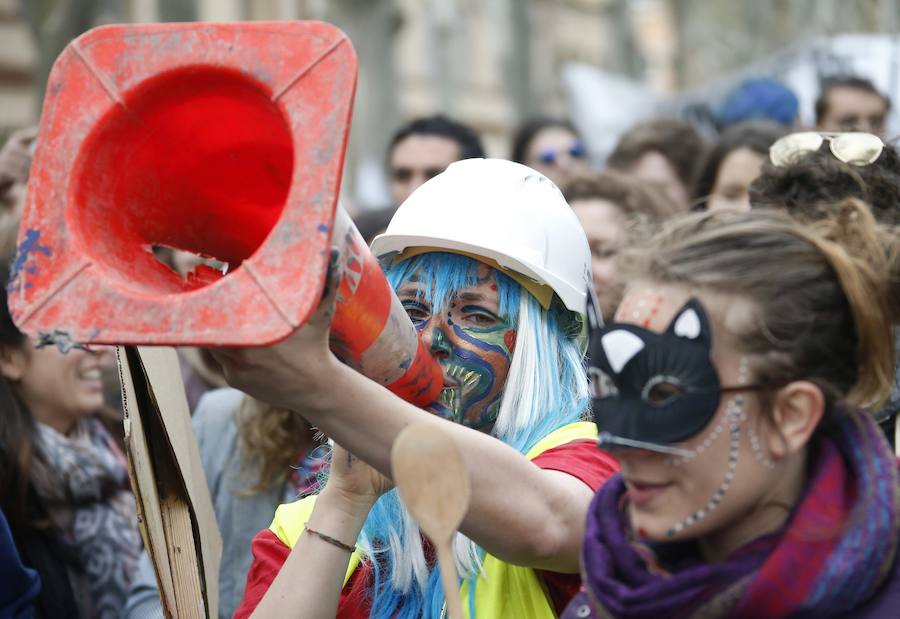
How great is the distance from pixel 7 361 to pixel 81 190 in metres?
2.22

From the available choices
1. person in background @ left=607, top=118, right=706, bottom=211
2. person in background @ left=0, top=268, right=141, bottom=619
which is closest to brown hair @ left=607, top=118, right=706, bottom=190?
person in background @ left=607, top=118, right=706, bottom=211

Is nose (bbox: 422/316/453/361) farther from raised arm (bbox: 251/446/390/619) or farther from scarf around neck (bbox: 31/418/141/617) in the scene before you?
scarf around neck (bbox: 31/418/141/617)

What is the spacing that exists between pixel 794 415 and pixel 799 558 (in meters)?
0.22

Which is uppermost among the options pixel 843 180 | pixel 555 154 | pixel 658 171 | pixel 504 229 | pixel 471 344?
pixel 843 180

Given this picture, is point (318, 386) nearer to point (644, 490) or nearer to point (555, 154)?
point (644, 490)

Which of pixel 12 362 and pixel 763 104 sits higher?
pixel 12 362

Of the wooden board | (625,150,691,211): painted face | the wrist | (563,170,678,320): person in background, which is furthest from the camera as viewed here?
(625,150,691,211): painted face

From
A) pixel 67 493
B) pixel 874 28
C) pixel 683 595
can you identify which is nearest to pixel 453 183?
pixel 683 595

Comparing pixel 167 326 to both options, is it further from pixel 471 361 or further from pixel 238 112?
pixel 471 361

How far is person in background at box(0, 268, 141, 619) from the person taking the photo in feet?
12.7

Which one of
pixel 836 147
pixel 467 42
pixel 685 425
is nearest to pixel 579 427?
pixel 685 425

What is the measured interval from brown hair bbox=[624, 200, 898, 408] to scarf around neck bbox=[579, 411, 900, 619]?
0.29ft

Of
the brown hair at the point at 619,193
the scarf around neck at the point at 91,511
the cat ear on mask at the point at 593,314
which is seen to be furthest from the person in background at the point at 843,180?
the scarf around neck at the point at 91,511

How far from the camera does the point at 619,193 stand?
516 centimetres
